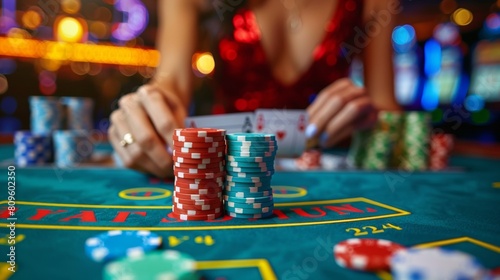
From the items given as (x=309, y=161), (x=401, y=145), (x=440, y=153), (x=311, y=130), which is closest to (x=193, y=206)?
(x=311, y=130)

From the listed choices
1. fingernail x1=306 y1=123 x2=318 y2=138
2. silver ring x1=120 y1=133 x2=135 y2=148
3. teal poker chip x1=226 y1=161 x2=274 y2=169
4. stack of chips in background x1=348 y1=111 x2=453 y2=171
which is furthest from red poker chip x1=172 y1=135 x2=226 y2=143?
stack of chips in background x1=348 y1=111 x2=453 y2=171

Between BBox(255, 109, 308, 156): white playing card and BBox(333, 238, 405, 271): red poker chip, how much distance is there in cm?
119

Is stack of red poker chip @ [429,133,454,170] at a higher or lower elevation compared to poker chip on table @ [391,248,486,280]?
higher

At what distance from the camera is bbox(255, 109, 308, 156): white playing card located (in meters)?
2.16

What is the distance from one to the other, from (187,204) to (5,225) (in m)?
0.56

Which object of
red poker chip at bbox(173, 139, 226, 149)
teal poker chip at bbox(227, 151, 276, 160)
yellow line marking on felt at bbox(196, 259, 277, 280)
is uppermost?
red poker chip at bbox(173, 139, 226, 149)

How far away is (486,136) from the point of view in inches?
234

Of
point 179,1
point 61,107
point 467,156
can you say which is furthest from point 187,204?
point 467,156

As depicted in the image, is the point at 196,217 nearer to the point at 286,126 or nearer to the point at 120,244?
the point at 120,244

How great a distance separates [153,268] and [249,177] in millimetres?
598

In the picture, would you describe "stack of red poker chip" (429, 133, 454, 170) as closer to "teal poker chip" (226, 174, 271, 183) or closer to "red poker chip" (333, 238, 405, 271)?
"teal poker chip" (226, 174, 271, 183)

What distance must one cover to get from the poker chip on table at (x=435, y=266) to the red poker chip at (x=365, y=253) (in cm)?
6

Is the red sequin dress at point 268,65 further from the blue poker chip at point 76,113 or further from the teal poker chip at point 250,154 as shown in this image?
the teal poker chip at point 250,154

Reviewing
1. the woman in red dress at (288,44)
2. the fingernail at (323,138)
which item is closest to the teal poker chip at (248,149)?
the fingernail at (323,138)
